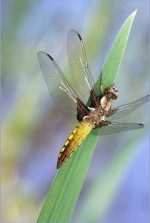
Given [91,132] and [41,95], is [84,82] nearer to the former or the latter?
[91,132]

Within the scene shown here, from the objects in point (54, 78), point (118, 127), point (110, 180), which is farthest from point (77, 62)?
point (110, 180)

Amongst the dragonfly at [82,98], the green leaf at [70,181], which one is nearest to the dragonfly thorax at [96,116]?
the dragonfly at [82,98]

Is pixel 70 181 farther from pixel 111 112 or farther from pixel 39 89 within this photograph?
pixel 39 89

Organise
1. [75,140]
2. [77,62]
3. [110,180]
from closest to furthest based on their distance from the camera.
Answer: [75,140]
[77,62]
[110,180]

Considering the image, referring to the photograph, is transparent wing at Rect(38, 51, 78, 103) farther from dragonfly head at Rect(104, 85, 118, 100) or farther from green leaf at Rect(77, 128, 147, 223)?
green leaf at Rect(77, 128, 147, 223)

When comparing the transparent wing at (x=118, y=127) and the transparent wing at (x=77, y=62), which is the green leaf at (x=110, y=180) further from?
the transparent wing at (x=77, y=62)

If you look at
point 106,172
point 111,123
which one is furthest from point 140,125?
point 106,172

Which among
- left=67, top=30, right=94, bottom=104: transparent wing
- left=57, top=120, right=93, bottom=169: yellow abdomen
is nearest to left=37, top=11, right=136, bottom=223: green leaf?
left=57, top=120, right=93, bottom=169: yellow abdomen
